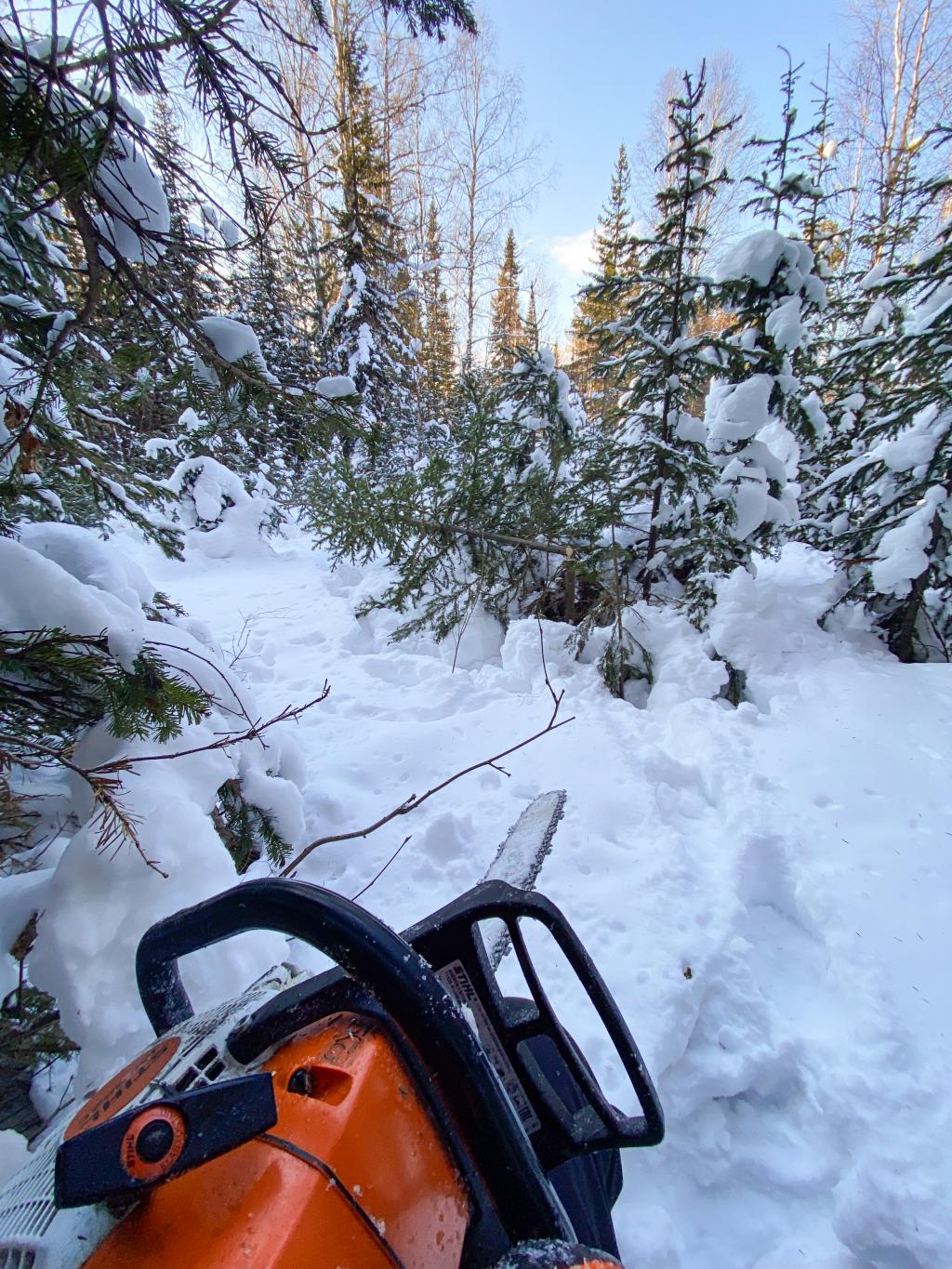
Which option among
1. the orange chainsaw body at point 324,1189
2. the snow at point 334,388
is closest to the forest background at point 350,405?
the snow at point 334,388

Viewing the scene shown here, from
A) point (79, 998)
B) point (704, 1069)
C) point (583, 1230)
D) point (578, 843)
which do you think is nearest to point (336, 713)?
point (578, 843)

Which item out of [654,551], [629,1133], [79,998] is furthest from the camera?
[654,551]

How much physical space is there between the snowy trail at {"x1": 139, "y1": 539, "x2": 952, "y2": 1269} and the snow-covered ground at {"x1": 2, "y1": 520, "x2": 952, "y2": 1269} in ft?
0.03

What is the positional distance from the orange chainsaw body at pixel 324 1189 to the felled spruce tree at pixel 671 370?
523cm

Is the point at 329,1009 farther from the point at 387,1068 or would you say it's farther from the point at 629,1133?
the point at 629,1133

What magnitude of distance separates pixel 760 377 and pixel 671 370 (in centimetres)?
81

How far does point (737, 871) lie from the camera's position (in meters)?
2.82

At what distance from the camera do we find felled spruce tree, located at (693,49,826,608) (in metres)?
4.91

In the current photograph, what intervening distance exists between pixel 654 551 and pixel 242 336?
4694mm

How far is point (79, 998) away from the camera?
153cm

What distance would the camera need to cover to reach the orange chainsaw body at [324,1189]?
61 cm

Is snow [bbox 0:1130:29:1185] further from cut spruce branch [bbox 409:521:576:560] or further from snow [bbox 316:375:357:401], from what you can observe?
cut spruce branch [bbox 409:521:576:560]

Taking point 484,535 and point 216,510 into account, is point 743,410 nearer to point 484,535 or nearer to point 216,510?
point 484,535

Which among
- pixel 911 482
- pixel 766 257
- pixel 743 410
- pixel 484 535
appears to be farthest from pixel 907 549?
pixel 484 535
